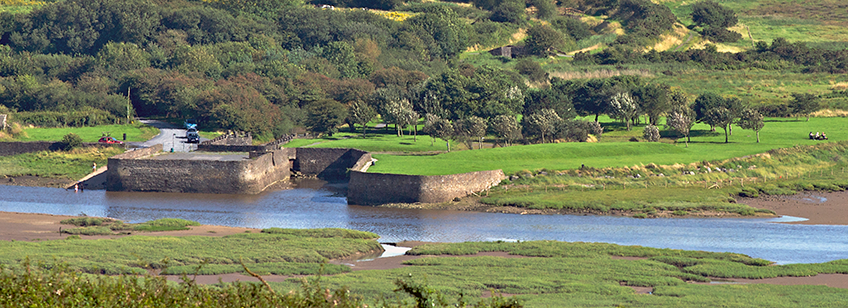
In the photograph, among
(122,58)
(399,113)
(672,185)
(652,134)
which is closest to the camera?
(672,185)

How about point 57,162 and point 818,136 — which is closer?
point 57,162

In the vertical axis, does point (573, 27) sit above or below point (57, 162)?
above

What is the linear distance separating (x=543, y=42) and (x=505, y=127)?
2967 inches

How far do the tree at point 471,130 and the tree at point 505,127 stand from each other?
7.15 feet

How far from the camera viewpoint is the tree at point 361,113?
96.7 meters

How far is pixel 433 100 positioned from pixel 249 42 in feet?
192

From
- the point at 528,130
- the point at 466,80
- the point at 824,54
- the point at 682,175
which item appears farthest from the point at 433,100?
the point at 824,54

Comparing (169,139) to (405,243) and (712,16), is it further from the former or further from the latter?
(712,16)

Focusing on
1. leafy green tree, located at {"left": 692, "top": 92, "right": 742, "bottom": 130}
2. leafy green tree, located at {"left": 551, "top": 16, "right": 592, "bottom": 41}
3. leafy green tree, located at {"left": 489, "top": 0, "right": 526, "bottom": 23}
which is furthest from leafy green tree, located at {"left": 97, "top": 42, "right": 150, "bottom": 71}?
leafy green tree, located at {"left": 551, "top": 16, "right": 592, "bottom": 41}

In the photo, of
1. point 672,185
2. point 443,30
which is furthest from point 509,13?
point 672,185

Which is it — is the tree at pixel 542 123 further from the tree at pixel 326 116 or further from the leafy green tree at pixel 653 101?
the tree at pixel 326 116

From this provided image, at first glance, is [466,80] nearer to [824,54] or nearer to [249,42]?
[249,42]

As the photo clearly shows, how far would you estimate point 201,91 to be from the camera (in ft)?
338

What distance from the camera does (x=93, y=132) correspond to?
92188 millimetres
